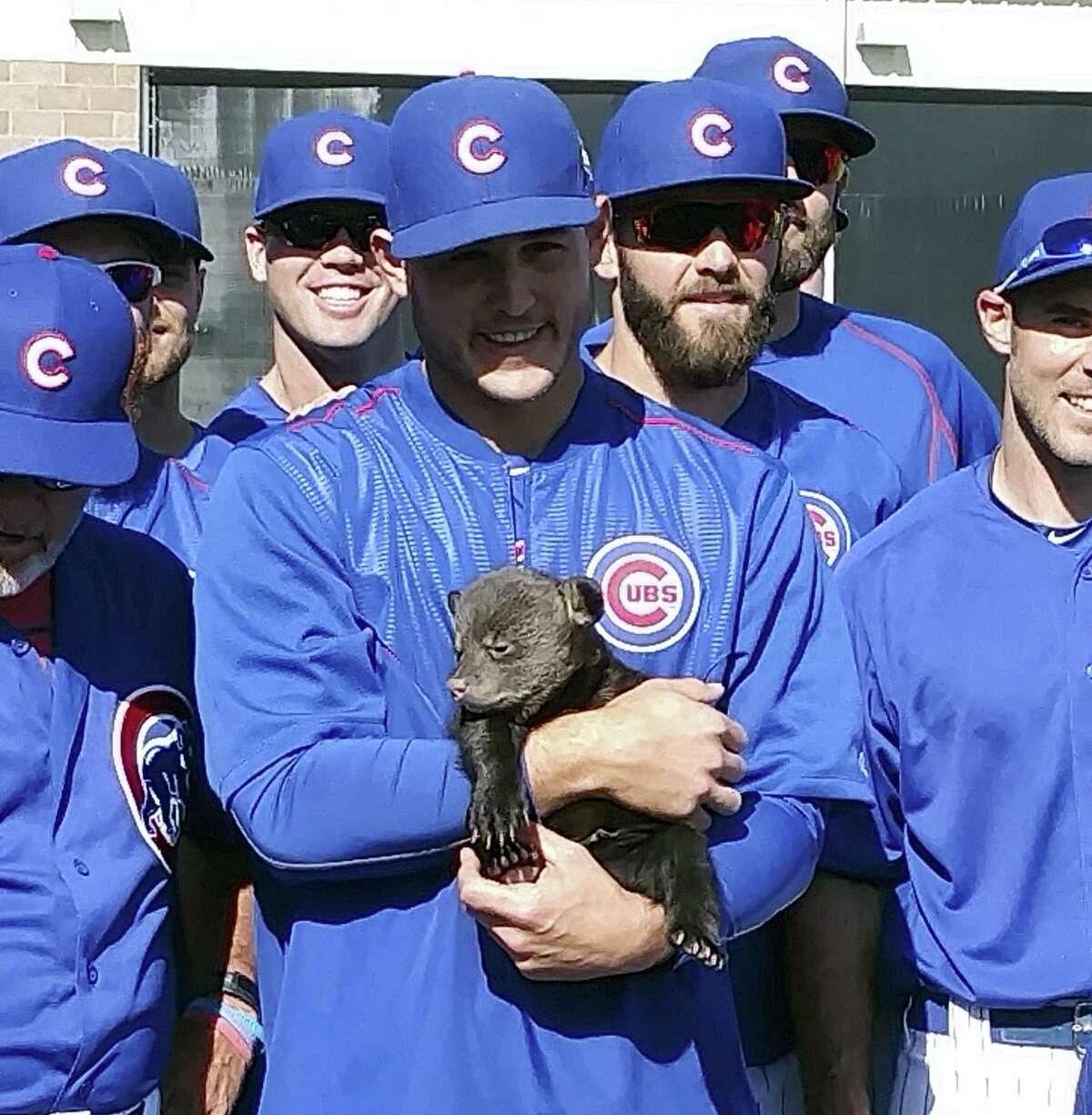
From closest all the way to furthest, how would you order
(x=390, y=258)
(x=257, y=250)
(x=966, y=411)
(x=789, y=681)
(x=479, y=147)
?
(x=479, y=147) < (x=789, y=681) < (x=390, y=258) < (x=966, y=411) < (x=257, y=250)

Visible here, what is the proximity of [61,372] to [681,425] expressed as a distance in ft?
3.26

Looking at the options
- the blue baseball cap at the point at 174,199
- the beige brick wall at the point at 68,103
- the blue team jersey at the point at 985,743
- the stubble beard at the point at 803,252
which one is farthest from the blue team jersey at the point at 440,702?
the beige brick wall at the point at 68,103

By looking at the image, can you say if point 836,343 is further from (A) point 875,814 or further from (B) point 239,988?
(B) point 239,988

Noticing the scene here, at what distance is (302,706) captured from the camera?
2816mm

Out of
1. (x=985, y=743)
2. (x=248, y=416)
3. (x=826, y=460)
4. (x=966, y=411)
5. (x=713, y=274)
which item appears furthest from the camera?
(x=248, y=416)

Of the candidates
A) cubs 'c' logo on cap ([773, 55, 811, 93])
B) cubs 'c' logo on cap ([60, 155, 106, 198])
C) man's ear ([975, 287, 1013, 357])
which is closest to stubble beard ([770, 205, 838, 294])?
cubs 'c' logo on cap ([773, 55, 811, 93])

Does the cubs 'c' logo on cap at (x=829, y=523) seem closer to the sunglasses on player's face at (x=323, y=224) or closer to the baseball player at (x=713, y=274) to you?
the baseball player at (x=713, y=274)

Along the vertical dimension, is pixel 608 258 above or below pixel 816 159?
below

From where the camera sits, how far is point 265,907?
3094 mm

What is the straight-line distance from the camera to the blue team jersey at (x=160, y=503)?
3.95 metres

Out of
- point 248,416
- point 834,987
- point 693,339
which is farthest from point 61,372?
point 248,416

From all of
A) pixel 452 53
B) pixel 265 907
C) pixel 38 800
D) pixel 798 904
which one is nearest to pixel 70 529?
pixel 38 800

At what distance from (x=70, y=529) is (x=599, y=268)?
1.61 m

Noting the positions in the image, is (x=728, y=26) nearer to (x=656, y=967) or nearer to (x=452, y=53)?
(x=452, y=53)
